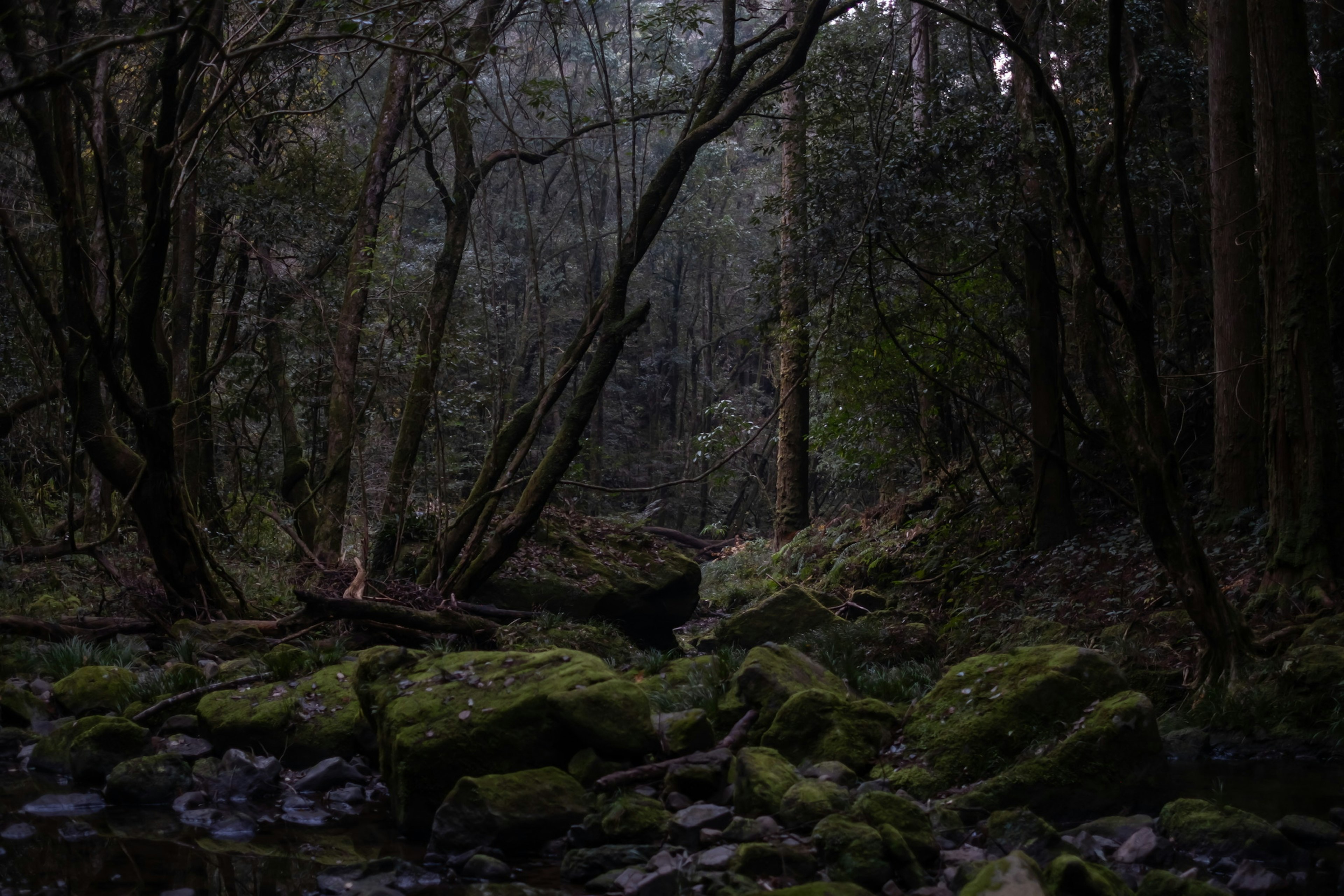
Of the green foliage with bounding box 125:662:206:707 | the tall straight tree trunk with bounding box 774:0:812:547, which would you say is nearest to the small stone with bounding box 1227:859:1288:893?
the tall straight tree trunk with bounding box 774:0:812:547

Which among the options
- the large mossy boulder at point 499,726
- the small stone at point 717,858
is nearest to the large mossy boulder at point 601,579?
the large mossy boulder at point 499,726

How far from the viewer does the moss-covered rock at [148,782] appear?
219 inches

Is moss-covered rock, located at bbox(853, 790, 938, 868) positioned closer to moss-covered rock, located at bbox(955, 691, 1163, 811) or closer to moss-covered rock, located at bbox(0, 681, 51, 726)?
moss-covered rock, located at bbox(955, 691, 1163, 811)

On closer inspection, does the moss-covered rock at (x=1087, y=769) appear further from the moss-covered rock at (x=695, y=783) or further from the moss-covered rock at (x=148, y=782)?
the moss-covered rock at (x=148, y=782)

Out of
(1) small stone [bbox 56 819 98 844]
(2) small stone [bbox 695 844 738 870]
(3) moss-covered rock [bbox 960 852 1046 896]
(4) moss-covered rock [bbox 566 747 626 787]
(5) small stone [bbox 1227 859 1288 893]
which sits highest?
(3) moss-covered rock [bbox 960 852 1046 896]

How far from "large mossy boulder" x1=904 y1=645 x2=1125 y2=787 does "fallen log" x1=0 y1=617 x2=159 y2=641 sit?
676 cm

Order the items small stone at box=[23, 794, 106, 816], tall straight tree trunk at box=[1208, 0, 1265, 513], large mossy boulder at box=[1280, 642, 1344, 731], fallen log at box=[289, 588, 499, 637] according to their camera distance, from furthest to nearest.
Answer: tall straight tree trunk at box=[1208, 0, 1265, 513] → fallen log at box=[289, 588, 499, 637] → large mossy boulder at box=[1280, 642, 1344, 731] → small stone at box=[23, 794, 106, 816]

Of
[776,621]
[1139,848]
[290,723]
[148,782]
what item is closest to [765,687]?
[1139,848]

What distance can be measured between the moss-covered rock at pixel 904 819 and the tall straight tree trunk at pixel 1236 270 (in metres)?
6.76

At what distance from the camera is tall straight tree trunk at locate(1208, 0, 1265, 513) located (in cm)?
946

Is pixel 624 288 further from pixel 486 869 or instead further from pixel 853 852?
pixel 853 852

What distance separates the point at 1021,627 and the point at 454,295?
10.3m

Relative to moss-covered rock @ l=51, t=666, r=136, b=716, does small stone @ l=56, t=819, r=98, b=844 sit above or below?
below

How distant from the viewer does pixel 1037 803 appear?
16.0ft
